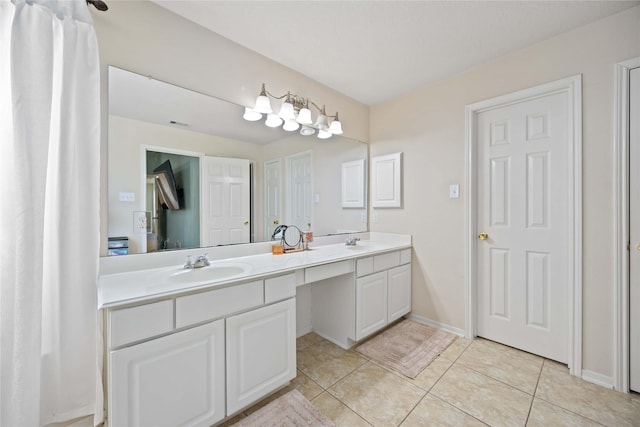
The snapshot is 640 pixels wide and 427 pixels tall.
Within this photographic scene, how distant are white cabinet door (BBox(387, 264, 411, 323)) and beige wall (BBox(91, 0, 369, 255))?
6.08ft

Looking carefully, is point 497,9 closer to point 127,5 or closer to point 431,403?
point 127,5

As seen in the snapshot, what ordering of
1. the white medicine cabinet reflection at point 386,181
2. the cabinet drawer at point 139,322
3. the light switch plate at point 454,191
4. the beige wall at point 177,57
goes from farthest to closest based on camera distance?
the white medicine cabinet reflection at point 386,181 → the light switch plate at point 454,191 → the beige wall at point 177,57 → the cabinet drawer at point 139,322

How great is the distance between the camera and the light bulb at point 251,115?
1868 mm

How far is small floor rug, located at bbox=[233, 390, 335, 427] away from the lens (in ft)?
4.35

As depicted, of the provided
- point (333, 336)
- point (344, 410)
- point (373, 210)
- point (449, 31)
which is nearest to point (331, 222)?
point (373, 210)

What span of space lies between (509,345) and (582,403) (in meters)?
0.59

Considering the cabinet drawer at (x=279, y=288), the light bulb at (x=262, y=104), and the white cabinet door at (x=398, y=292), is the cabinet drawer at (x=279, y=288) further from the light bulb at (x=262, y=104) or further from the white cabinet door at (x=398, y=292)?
the light bulb at (x=262, y=104)

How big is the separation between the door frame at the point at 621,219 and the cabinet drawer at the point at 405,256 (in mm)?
1335

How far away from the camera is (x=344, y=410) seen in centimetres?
144

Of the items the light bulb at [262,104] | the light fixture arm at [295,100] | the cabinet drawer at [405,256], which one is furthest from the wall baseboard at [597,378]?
the light bulb at [262,104]

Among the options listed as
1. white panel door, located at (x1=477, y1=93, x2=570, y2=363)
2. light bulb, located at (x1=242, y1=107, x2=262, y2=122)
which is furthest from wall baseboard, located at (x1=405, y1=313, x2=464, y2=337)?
light bulb, located at (x1=242, y1=107, x2=262, y2=122)

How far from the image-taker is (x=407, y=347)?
2.07 m

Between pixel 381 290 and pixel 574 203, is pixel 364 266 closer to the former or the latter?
pixel 381 290

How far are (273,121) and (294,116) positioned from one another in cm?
18
